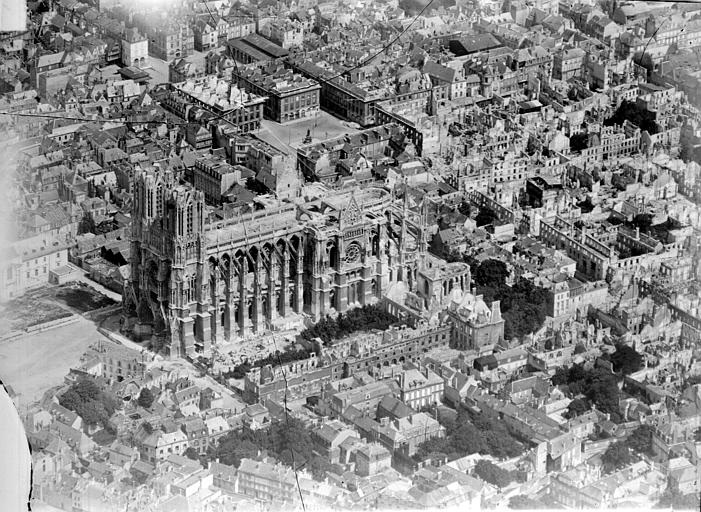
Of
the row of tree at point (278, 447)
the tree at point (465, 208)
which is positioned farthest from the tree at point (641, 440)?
the tree at point (465, 208)

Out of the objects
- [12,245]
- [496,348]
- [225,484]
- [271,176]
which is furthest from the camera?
[271,176]

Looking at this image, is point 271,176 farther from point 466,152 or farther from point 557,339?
point 557,339

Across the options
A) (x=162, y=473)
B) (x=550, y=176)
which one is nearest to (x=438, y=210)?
(x=550, y=176)

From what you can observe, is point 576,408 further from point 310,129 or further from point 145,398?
point 310,129

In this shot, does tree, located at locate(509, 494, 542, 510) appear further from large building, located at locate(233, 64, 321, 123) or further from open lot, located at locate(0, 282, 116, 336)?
large building, located at locate(233, 64, 321, 123)

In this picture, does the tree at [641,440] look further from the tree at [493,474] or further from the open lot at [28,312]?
the open lot at [28,312]

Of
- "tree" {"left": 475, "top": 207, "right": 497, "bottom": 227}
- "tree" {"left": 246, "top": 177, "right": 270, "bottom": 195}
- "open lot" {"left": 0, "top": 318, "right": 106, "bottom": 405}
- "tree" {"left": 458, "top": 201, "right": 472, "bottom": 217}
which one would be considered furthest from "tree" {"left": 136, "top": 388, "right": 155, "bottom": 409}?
"tree" {"left": 458, "top": 201, "right": 472, "bottom": 217}

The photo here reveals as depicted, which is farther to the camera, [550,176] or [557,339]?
[550,176]
